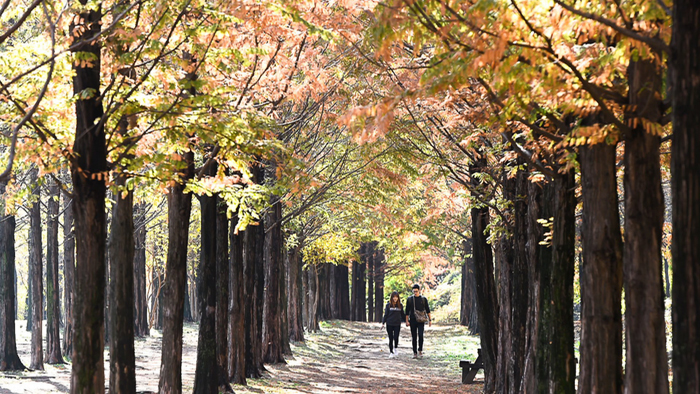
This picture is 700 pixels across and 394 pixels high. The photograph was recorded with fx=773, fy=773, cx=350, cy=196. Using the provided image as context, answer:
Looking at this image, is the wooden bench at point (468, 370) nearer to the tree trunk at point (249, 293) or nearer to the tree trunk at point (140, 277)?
the tree trunk at point (249, 293)

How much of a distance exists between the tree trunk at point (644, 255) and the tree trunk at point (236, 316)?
1072 cm

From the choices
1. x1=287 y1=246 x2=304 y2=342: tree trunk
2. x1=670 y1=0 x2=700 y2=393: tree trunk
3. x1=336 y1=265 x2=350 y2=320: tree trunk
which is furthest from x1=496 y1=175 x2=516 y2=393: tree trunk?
x1=336 y1=265 x2=350 y2=320: tree trunk

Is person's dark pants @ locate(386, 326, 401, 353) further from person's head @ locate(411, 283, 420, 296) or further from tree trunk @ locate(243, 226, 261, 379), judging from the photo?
tree trunk @ locate(243, 226, 261, 379)

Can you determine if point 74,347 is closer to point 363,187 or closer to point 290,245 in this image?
point 363,187

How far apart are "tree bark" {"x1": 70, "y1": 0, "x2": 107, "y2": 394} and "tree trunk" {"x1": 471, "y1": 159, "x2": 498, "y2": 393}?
28.1 ft

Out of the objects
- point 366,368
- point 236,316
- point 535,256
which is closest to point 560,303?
point 535,256

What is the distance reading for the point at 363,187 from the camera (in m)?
21.8

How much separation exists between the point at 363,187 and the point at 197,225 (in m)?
12.9

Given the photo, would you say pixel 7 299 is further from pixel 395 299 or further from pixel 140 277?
pixel 395 299

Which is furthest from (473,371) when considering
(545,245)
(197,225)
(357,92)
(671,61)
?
(197,225)

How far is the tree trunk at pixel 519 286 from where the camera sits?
12125 millimetres

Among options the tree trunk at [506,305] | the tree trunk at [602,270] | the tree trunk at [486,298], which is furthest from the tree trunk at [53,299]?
the tree trunk at [602,270]

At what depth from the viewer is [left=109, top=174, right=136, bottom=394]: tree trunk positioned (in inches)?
407

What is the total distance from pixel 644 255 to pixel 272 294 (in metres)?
16.3
